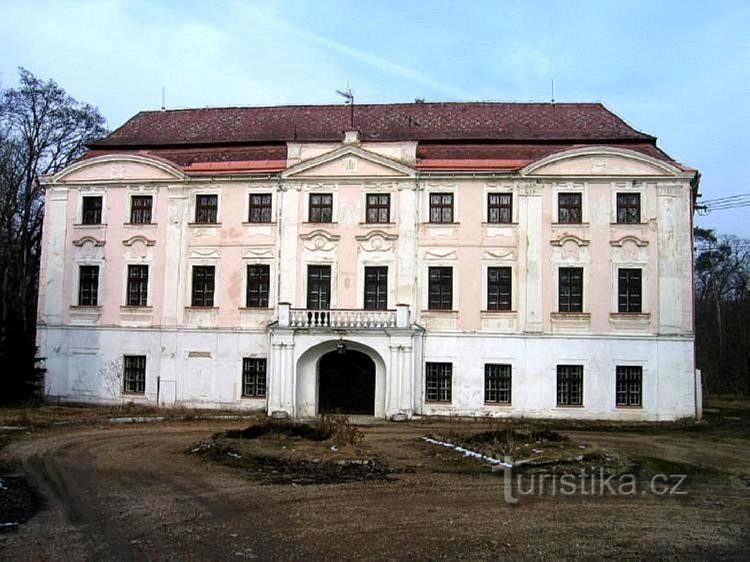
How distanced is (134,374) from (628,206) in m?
18.3

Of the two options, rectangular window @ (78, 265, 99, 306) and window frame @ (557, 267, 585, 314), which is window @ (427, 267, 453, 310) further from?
rectangular window @ (78, 265, 99, 306)

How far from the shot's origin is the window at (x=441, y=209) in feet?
84.5

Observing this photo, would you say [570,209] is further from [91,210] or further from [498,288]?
[91,210]

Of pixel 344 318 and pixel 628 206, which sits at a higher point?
pixel 628 206

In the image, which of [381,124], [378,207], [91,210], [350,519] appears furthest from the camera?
[381,124]

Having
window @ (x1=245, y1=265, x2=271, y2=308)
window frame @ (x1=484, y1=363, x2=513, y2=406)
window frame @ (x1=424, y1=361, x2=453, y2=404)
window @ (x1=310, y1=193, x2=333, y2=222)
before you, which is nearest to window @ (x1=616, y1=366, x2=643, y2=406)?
window frame @ (x1=484, y1=363, x2=513, y2=406)

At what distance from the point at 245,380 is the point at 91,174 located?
9.65 m

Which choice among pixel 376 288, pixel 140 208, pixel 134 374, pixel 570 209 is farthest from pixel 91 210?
pixel 570 209

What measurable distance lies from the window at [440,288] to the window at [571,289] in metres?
3.76

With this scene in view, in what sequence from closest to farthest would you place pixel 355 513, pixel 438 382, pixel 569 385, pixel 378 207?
pixel 355 513 < pixel 569 385 < pixel 438 382 < pixel 378 207

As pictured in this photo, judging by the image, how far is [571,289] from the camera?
25125 millimetres

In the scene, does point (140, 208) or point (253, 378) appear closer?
point (253, 378)

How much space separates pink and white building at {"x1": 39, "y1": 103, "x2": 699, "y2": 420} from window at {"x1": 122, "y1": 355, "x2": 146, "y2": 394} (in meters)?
0.07

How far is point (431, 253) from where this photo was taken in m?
25.5
